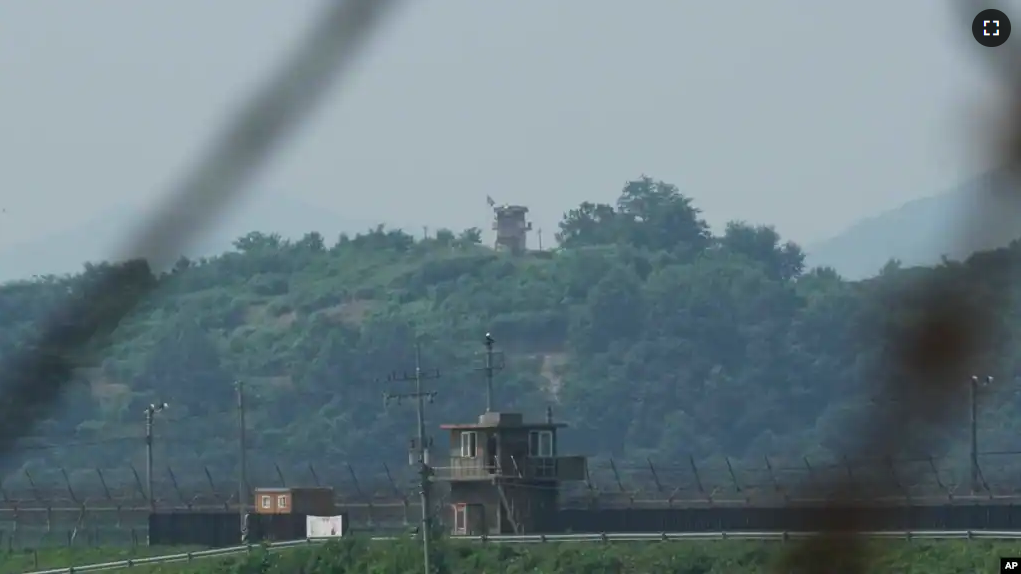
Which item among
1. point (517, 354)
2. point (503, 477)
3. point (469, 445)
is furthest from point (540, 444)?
point (517, 354)

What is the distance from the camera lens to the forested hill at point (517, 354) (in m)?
66.6

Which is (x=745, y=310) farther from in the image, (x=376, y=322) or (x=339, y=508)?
(x=339, y=508)

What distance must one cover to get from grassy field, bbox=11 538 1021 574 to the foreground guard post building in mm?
3944

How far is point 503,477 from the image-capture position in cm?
3681

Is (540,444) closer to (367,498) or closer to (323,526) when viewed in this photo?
(323,526)

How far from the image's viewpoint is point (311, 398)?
75.7 m

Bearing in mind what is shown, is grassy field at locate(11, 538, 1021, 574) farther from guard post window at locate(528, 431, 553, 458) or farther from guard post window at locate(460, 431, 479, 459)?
guard post window at locate(528, 431, 553, 458)

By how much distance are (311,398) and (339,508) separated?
3290 cm

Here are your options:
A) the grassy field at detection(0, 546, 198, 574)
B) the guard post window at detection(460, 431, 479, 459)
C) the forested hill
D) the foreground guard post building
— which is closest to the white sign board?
the foreground guard post building

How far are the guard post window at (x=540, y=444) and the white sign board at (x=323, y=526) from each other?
3729 mm

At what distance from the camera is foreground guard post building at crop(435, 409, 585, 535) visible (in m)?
37.0

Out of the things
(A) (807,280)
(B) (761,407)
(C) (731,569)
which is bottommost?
(C) (731,569)

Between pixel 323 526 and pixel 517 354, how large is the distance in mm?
45996

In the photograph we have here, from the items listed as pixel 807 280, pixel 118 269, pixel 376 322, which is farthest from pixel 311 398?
pixel 118 269
